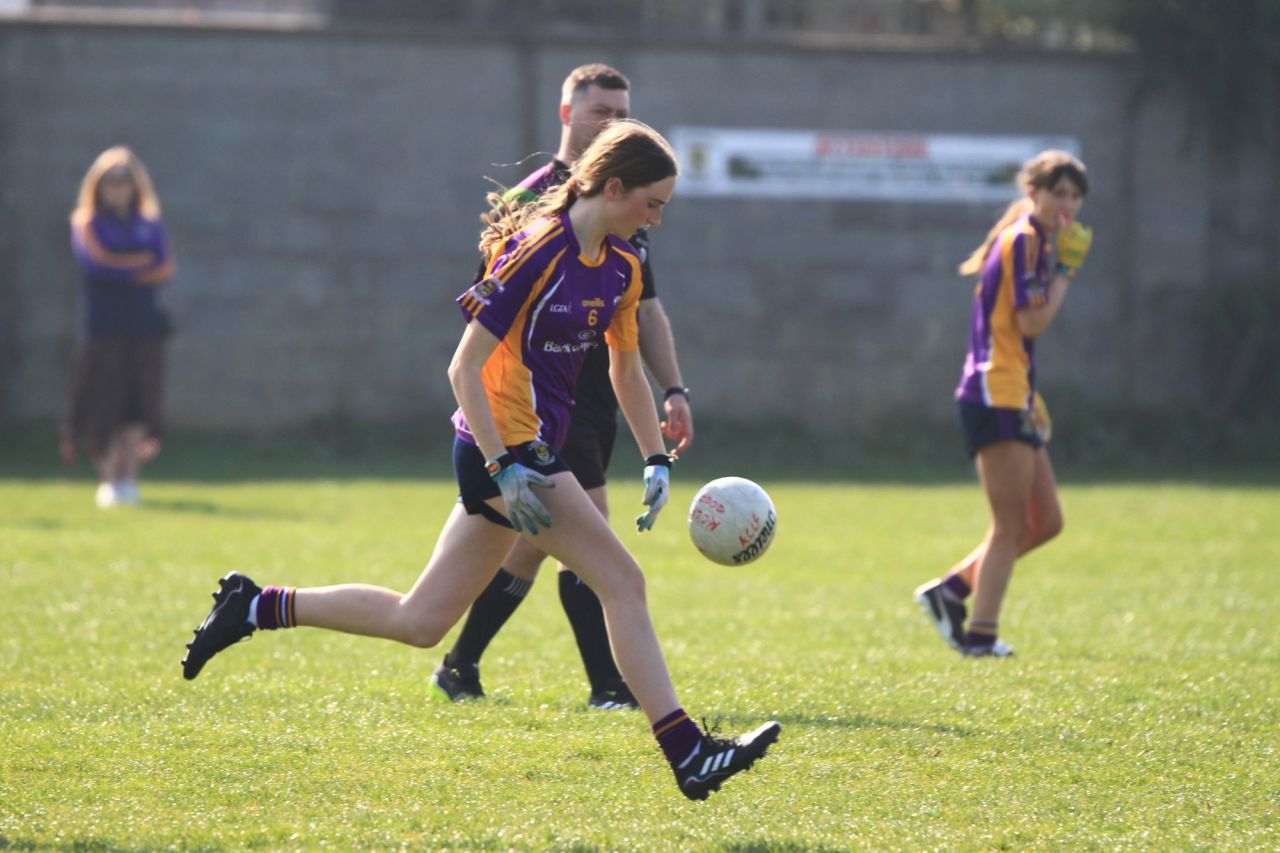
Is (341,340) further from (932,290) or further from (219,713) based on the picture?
(219,713)

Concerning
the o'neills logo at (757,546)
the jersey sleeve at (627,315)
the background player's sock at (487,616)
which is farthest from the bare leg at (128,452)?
the o'neills logo at (757,546)

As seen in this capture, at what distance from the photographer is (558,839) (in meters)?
4.35

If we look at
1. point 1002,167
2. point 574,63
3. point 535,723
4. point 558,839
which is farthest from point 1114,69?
point 558,839

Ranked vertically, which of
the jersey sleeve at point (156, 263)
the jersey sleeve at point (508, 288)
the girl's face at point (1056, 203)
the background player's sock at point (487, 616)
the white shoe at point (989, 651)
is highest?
the jersey sleeve at point (508, 288)

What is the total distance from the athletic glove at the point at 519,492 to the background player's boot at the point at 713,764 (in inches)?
31.1

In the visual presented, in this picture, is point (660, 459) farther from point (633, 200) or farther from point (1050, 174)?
point (1050, 174)

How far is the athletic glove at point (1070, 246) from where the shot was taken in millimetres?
7453

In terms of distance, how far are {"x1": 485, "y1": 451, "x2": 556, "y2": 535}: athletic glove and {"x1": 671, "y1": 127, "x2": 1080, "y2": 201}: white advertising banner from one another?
40.3 ft

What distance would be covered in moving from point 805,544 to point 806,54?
281 inches

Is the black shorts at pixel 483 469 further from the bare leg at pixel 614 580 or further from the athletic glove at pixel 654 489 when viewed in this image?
the athletic glove at pixel 654 489

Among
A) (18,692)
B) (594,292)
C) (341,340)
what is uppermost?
(594,292)

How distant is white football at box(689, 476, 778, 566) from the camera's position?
17.4ft

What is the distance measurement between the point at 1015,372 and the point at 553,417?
10.2 feet

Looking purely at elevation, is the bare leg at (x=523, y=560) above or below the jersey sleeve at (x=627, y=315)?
below
